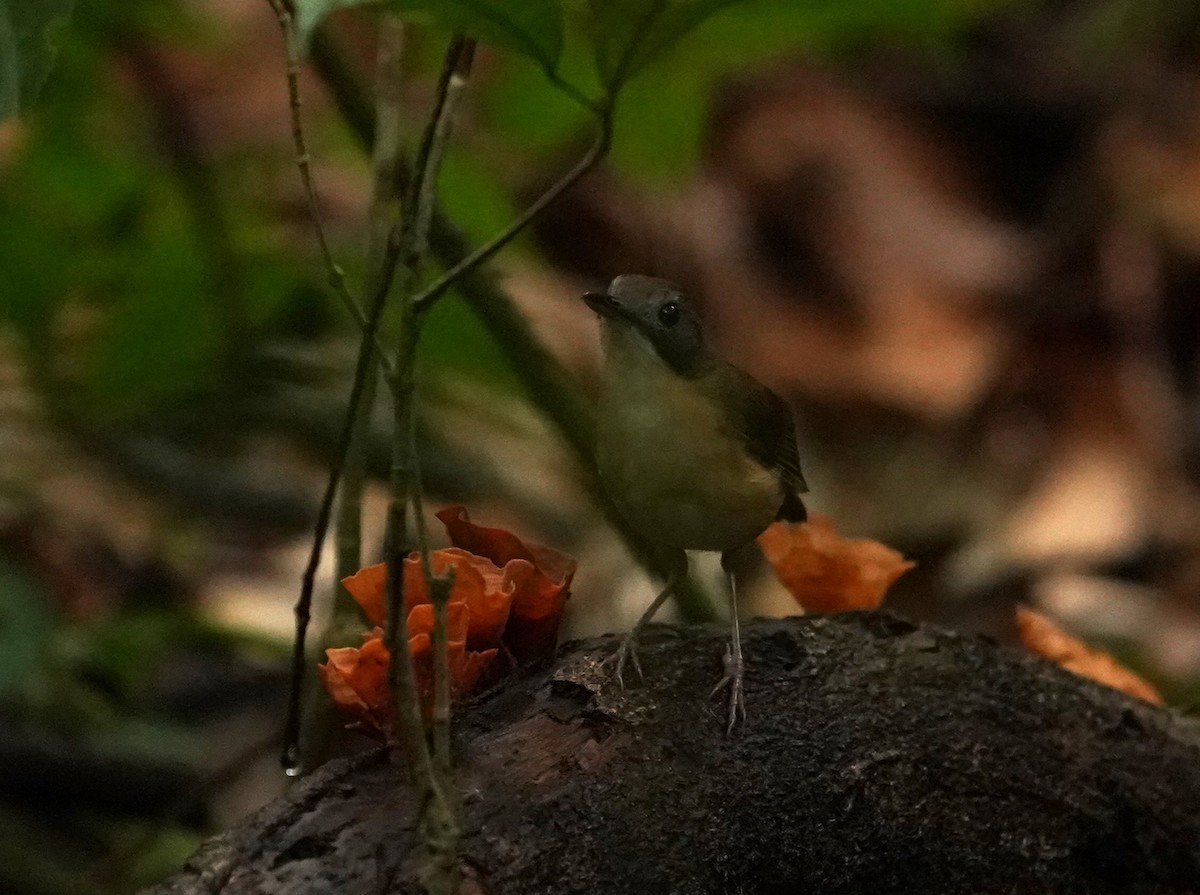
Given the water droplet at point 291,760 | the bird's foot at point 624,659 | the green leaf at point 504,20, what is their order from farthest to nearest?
1. the water droplet at point 291,760
2. the bird's foot at point 624,659
3. the green leaf at point 504,20

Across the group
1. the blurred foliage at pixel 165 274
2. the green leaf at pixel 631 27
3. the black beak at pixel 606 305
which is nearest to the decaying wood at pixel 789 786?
the black beak at pixel 606 305

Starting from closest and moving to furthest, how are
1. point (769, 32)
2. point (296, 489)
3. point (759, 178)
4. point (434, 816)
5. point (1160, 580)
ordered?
1. point (434, 816)
2. point (769, 32)
3. point (296, 489)
4. point (1160, 580)
5. point (759, 178)

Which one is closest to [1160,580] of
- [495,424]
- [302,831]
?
[495,424]

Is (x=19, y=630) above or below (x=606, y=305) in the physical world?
below

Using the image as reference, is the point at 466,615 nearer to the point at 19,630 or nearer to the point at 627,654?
the point at 627,654

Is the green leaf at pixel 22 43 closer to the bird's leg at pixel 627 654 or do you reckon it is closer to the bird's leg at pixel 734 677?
the bird's leg at pixel 627 654

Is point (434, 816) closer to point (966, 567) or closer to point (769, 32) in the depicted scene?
point (769, 32)

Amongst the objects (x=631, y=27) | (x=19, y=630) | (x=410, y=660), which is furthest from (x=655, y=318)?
(x=19, y=630)
